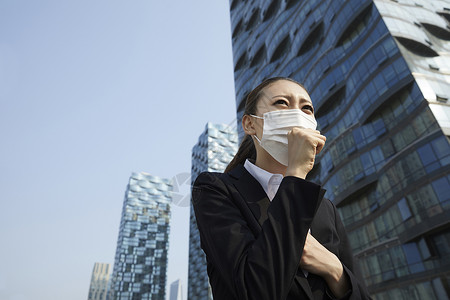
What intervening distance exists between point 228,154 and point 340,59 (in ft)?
257

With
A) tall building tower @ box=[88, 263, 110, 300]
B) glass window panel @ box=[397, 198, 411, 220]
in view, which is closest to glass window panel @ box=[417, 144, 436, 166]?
glass window panel @ box=[397, 198, 411, 220]

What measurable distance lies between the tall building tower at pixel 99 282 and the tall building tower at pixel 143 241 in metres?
58.7

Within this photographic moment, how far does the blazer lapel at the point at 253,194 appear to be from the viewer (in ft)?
4.98

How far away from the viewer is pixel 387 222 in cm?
2228

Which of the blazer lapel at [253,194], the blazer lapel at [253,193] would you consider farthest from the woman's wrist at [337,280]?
the blazer lapel at [253,193]

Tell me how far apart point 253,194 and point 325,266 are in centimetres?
48

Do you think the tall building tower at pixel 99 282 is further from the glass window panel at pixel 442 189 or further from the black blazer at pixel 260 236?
the black blazer at pixel 260 236

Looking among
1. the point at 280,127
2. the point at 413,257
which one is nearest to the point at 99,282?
the point at 413,257

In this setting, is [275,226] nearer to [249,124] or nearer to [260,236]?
[260,236]

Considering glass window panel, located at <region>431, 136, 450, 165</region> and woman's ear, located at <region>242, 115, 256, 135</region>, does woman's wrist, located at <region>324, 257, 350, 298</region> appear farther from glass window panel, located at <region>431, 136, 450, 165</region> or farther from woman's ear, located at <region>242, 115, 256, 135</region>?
glass window panel, located at <region>431, 136, 450, 165</region>

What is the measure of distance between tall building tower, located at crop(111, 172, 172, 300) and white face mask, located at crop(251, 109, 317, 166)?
411 ft

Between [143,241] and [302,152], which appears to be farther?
[143,241]

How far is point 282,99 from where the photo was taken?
1967 mm

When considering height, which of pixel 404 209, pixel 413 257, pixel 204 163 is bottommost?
pixel 413 257
